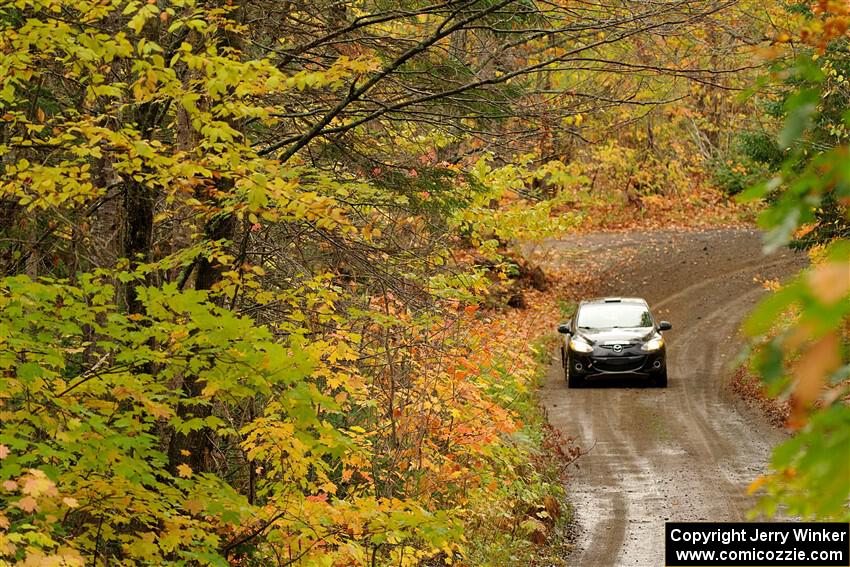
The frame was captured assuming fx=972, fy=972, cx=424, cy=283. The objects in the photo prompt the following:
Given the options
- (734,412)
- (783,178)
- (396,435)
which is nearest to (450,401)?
(396,435)

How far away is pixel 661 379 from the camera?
21.2 meters

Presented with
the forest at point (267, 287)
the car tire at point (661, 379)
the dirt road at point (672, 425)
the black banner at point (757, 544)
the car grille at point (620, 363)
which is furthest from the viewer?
the car tire at point (661, 379)

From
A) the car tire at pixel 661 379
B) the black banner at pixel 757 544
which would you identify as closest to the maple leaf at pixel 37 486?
the black banner at pixel 757 544

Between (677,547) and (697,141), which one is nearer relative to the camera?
(677,547)

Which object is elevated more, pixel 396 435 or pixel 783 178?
pixel 783 178

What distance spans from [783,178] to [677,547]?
961 cm

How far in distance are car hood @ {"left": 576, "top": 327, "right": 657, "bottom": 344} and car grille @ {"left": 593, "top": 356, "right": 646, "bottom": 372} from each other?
1.30 ft

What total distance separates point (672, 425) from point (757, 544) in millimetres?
7320

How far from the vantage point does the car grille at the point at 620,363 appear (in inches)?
808

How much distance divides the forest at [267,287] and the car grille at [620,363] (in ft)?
26.0

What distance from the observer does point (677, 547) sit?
1094cm

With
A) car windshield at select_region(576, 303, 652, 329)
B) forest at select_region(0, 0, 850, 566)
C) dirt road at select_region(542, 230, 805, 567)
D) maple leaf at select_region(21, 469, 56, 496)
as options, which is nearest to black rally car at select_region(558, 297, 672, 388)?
car windshield at select_region(576, 303, 652, 329)

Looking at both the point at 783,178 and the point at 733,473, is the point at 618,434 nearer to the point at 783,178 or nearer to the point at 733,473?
the point at 733,473

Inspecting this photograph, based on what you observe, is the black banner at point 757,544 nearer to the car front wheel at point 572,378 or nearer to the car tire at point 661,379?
the car front wheel at point 572,378
